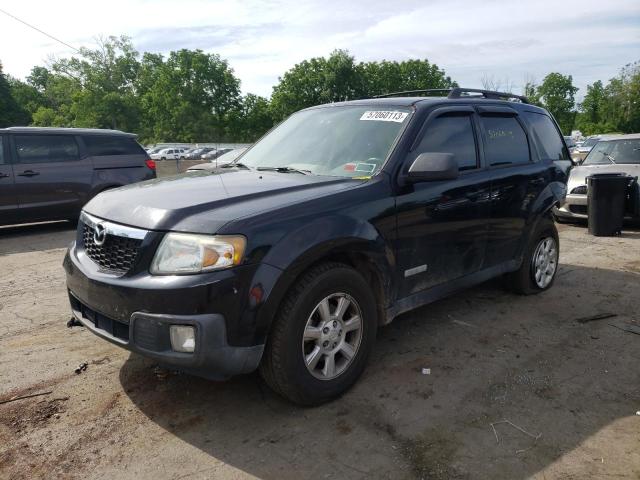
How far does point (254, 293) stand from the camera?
252cm

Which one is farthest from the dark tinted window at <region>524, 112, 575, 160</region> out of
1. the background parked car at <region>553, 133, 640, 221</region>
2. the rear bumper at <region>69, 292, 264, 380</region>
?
the rear bumper at <region>69, 292, 264, 380</region>

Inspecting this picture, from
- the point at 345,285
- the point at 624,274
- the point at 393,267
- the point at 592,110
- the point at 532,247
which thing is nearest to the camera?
the point at 345,285

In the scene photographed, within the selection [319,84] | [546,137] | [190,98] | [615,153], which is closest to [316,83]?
[319,84]

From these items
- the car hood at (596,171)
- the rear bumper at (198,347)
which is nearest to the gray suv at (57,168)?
the rear bumper at (198,347)

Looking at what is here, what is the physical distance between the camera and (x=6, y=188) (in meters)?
8.06

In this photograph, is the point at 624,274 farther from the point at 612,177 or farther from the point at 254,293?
the point at 254,293

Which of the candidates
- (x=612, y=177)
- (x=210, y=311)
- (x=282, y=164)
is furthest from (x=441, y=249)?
(x=612, y=177)

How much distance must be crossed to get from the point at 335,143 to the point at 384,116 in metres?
0.41

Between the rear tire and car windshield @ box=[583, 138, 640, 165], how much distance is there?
536cm

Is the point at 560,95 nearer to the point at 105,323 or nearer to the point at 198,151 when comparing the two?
the point at 198,151

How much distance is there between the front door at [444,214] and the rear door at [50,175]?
7.13 m

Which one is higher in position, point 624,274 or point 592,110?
point 592,110

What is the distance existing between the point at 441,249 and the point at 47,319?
3.40 m

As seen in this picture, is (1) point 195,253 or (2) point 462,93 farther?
(2) point 462,93
